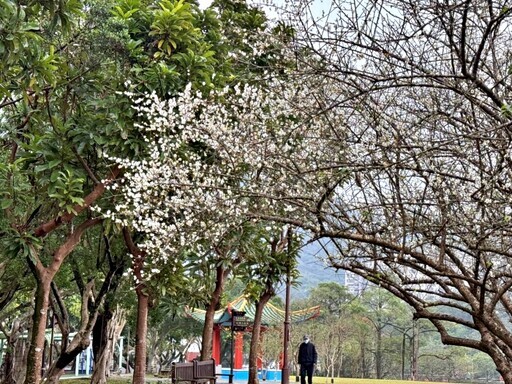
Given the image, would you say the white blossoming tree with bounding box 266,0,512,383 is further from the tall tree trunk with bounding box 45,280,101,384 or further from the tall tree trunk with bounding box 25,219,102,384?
the tall tree trunk with bounding box 45,280,101,384

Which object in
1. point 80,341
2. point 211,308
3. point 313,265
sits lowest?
point 80,341

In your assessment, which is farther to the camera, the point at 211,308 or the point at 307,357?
the point at 307,357

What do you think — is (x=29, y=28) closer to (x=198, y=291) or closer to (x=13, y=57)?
(x=13, y=57)

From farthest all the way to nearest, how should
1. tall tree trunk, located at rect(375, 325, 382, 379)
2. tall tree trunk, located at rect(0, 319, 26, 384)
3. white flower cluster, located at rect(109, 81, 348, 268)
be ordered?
tall tree trunk, located at rect(375, 325, 382, 379)
tall tree trunk, located at rect(0, 319, 26, 384)
white flower cluster, located at rect(109, 81, 348, 268)

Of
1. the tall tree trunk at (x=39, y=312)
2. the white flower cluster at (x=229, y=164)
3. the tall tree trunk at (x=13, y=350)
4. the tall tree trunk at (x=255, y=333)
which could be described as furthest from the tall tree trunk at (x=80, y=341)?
the tall tree trunk at (x=13, y=350)

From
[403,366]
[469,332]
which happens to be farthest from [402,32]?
[469,332]

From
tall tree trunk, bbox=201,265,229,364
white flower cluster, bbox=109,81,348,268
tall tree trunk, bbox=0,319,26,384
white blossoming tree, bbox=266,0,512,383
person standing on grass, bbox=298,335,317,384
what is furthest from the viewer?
tall tree trunk, bbox=0,319,26,384

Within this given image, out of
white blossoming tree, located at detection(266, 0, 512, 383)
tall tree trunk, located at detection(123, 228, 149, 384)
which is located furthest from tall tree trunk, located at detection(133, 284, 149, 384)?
white blossoming tree, located at detection(266, 0, 512, 383)

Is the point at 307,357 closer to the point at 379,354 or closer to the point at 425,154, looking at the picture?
the point at 425,154

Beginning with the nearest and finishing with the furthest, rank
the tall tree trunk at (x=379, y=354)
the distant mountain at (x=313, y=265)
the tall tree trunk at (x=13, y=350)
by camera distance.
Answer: the distant mountain at (x=313, y=265) < the tall tree trunk at (x=13, y=350) < the tall tree trunk at (x=379, y=354)

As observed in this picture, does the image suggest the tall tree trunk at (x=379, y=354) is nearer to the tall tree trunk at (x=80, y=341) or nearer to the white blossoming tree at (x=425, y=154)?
the tall tree trunk at (x=80, y=341)

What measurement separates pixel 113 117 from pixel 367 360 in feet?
93.1

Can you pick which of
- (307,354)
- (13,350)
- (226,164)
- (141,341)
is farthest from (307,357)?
(13,350)

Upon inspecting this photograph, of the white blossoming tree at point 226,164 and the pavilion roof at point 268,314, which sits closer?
the white blossoming tree at point 226,164
